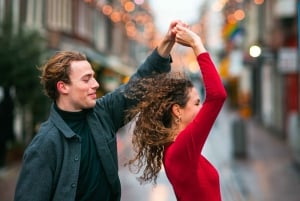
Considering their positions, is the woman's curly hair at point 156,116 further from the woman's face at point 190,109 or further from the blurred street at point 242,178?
the blurred street at point 242,178

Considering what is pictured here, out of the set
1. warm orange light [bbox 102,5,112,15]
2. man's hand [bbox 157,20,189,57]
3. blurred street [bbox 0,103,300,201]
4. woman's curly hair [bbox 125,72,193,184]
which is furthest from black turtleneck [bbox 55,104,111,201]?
warm orange light [bbox 102,5,112,15]

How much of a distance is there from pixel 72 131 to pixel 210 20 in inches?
3676

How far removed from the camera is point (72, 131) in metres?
3.09

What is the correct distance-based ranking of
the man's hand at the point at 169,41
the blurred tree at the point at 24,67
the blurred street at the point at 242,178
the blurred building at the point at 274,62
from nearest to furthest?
the man's hand at the point at 169,41, the blurred street at the point at 242,178, the blurred tree at the point at 24,67, the blurred building at the point at 274,62

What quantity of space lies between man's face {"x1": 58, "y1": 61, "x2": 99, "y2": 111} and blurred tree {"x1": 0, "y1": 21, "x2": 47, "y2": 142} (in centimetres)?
1164

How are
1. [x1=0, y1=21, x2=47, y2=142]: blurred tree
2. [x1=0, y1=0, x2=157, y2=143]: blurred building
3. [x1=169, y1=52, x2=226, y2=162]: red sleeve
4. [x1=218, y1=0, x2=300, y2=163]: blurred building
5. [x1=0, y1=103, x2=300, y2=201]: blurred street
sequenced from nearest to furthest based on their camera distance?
[x1=169, y1=52, x2=226, y2=162]: red sleeve < [x1=0, y1=103, x2=300, y2=201]: blurred street < [x1=0, y1=21, x2=47, y2=142]: blurred tree < [x1=218, y1=0, x2=300, y2=163]: blurred building < [x1=0, y1=0, x2=157, y2=143]: blurred building

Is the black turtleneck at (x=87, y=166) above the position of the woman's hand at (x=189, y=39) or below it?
below

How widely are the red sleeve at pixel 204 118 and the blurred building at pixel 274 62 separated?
468 inches

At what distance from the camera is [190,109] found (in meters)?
3.12

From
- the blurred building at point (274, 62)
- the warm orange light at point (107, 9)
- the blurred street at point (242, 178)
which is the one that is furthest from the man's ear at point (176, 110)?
the warm orange light at point (107, 9)

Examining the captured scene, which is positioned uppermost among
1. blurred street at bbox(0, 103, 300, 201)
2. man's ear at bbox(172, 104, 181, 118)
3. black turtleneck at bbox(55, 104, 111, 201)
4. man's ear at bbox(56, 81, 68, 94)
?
man's ear at bbox(56, 81, 68, 94)

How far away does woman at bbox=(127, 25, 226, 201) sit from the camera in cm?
289

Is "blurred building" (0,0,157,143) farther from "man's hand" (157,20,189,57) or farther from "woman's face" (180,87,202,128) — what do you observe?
"woman's face" (180,87,202,128)

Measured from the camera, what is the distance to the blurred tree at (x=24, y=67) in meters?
15.0
